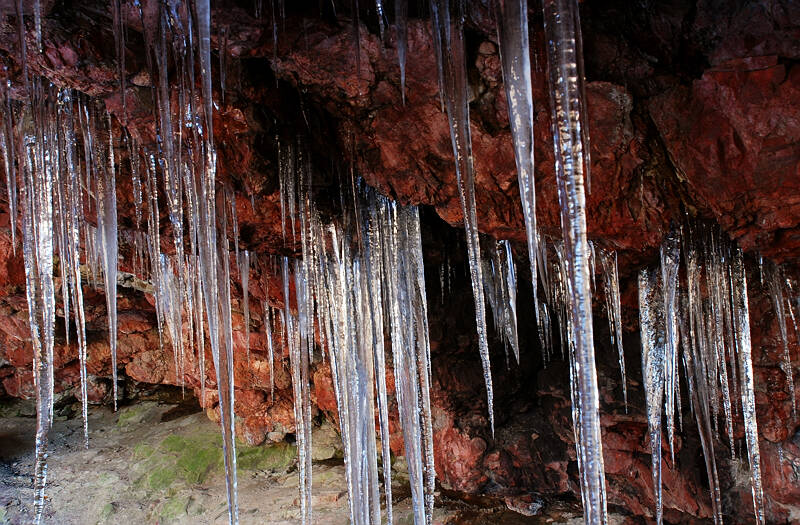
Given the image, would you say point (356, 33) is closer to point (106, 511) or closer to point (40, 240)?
point (40, 240)

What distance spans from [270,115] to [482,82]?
130 centimetres

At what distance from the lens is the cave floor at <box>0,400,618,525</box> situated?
546 cm

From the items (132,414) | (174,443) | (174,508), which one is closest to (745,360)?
(174,508)

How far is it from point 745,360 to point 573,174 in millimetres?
2213

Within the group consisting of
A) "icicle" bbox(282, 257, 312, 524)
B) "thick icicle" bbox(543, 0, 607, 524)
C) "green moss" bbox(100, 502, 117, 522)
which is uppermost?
"thick icicle" bbox(543, 0, 607, 524)

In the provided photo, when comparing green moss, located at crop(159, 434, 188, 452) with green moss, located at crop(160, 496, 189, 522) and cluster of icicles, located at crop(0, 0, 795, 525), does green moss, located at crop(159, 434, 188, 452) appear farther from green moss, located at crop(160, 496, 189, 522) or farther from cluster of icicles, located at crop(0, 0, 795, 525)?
cluster of icicles, located at crop(0, 0, 795, 525)

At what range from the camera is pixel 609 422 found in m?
4.71

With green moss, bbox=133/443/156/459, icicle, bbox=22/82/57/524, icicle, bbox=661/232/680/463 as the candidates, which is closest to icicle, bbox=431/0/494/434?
icicle, bbox=661/232/680/463

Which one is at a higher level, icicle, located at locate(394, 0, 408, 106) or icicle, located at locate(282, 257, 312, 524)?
icicle, located at locate(394, 0, 408, 106)

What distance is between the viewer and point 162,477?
645 cm

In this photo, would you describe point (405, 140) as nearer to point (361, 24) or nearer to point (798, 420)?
point (361, 24)

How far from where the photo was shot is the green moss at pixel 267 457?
6656 mm

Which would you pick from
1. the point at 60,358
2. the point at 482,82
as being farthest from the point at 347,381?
the point at 60,358

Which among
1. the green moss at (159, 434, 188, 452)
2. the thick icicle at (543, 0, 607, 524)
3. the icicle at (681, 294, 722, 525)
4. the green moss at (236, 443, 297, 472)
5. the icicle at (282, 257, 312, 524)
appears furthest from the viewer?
the green moss at (159, 434, 188, 452)
